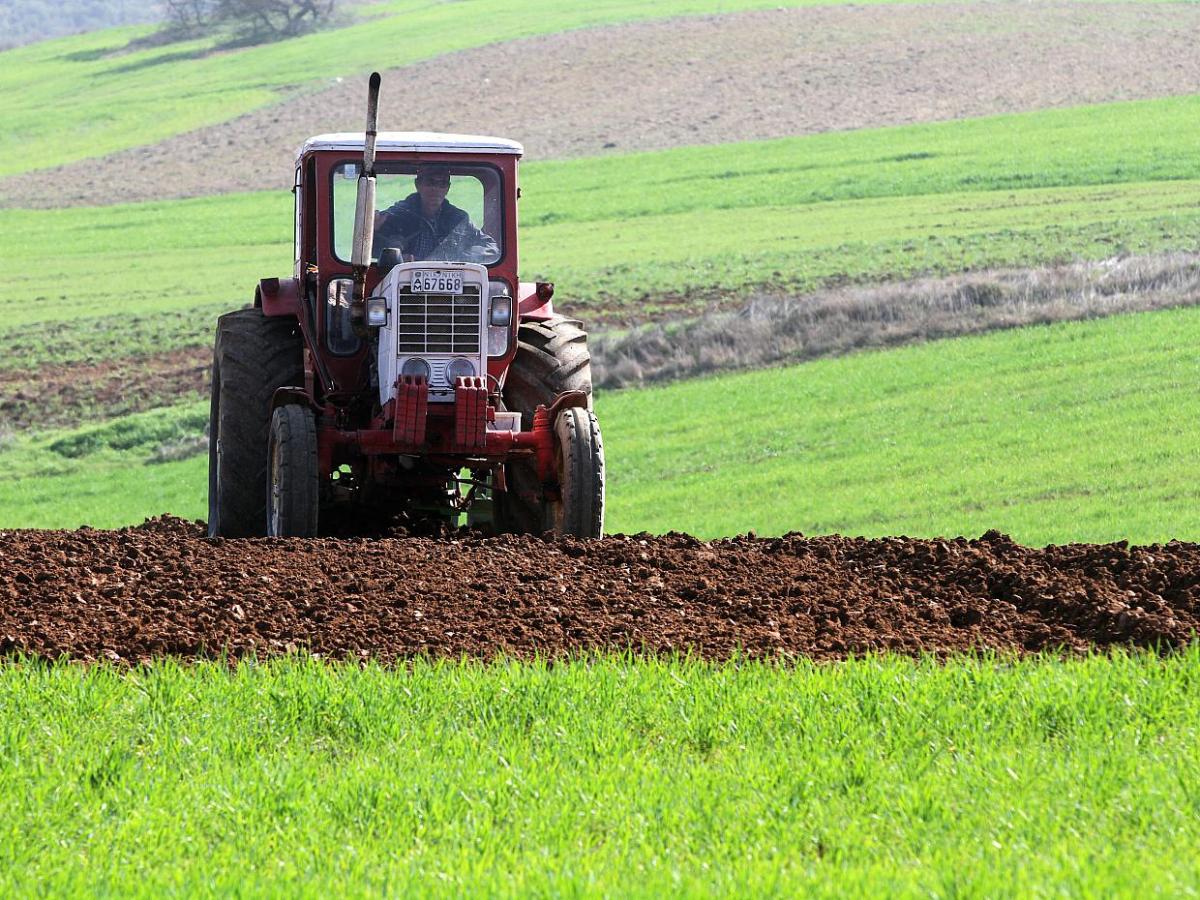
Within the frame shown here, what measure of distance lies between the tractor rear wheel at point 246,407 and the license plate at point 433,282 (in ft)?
4.15

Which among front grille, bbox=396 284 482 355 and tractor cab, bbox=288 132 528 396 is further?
tractor cab, bbox=288 132 528 396

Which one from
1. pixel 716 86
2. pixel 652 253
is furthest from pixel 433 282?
pixel 716 86

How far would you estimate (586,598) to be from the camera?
7.66 meters

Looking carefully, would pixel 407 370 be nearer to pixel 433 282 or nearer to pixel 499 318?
pixel 433 282

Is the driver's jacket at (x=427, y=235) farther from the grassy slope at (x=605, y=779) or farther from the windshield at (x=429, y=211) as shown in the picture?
the grassy slope at (x=605, y=779)

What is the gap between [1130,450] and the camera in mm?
17219

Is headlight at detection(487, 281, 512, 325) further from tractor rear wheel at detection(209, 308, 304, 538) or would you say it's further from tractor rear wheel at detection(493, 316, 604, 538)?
tractor rear wheel at detection(209, 308, 304, 538)

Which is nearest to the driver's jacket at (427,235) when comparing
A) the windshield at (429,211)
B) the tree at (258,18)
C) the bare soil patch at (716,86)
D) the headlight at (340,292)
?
the windshield at (429,211)

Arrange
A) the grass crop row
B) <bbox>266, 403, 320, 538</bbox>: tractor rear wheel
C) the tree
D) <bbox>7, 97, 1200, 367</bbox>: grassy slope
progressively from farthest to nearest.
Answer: the tree, <bbox>7, 97, 1200, 367</bbox>: grassy slope, the grass crop row, <bbox>266, 403, 320, 538</bbox>: tractor rear wheel

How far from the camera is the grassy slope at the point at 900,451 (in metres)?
16.1

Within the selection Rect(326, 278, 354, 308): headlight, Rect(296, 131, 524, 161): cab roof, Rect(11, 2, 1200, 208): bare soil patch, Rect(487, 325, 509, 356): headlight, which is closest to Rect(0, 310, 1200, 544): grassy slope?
Rect(487, 325, 509, 356): headlight

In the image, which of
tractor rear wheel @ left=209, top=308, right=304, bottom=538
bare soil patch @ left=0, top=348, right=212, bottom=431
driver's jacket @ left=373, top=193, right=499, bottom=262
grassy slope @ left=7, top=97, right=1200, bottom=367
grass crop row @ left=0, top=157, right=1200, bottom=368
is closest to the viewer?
driver's jacket @ left=373, top=193, right=499, bottom=262

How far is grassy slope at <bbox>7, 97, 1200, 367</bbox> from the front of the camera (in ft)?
98.8

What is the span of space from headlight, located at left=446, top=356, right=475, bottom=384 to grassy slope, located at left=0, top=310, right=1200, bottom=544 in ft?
20.4
